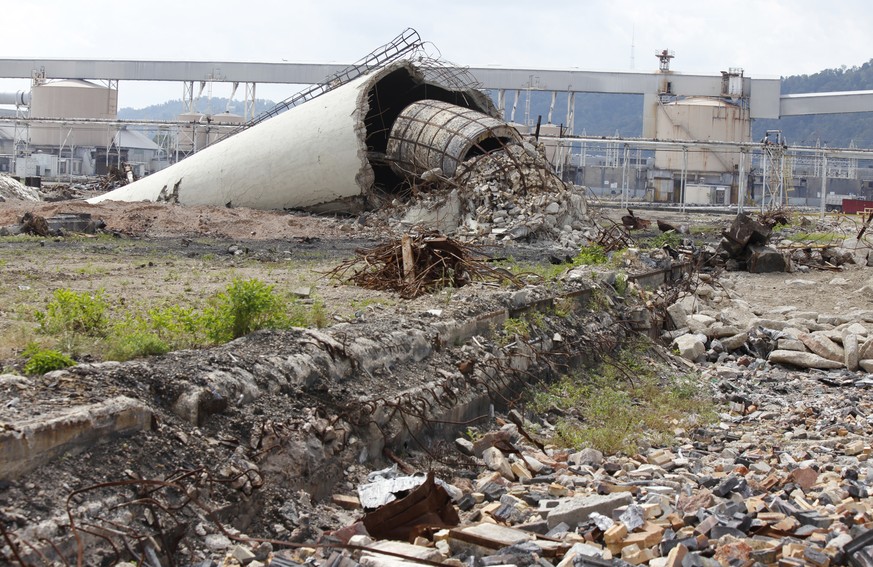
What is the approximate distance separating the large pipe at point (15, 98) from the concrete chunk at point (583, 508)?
5088cm

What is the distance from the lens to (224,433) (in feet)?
17.8

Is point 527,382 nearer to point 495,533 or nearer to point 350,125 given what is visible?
point 495,533

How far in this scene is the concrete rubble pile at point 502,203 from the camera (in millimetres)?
19875

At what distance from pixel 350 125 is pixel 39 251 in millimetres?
9208

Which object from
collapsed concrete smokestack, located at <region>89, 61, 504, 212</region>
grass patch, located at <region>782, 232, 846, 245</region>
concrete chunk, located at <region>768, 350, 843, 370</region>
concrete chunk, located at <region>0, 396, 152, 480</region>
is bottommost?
concrete chunk, located at <region>0, 396, 152, 480</region>

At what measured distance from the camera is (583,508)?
5.39m

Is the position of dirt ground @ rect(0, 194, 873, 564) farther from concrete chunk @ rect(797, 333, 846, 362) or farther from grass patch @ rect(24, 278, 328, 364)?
concrete chunk @ rect(797, 333, 846, 362)

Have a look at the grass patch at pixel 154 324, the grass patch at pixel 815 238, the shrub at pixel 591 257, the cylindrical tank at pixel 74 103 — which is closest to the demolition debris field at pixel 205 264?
the grass patch at pixel 154 324

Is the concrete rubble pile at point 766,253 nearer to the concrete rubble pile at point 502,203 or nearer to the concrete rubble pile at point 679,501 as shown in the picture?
the concrete rubble pile at point 502,203

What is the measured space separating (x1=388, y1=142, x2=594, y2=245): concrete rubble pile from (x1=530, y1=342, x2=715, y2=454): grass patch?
8639mm

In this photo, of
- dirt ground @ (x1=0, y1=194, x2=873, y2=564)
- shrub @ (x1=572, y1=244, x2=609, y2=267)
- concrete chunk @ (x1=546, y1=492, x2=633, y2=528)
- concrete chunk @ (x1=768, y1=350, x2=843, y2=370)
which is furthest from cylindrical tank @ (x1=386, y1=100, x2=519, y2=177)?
concrete chunk @ (x1=546, y1=492, x2=633, y2=528)

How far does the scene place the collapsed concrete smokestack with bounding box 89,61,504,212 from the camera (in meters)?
21.9

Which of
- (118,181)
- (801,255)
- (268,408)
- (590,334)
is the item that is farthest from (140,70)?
(268,408)

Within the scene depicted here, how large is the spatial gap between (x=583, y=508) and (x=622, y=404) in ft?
13.4
